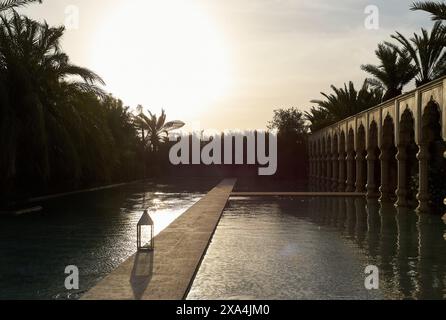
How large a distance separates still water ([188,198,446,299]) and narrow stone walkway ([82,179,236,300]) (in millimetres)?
190

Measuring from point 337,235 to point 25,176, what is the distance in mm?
10471

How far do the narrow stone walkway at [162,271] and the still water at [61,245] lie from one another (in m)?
0.34

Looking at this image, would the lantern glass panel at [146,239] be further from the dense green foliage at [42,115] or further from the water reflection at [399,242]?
the dense green foliage at [42,115]

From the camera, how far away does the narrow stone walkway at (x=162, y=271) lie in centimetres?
546

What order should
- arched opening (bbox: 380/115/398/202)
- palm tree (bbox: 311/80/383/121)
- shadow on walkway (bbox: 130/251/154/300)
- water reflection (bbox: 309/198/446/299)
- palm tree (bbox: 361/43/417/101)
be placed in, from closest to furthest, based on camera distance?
shadow on walkway (bbox: 130/251/154/300), water reflection (bbox: 309/198/446/299), arched opening (bbox: 380/115/398/202), palm tree (bbox: 361/43/417/101), palm tree (bbox: 311/80/383/121)

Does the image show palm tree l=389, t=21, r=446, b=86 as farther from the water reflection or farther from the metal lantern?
the metal lantern

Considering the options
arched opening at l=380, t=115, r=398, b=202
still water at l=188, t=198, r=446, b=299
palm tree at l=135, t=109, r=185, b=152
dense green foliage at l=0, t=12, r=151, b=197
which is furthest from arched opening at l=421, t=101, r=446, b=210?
palm tree at l=135, t=109, r=185, b=152

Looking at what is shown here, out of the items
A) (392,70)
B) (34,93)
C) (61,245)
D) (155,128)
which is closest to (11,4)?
(34,93)

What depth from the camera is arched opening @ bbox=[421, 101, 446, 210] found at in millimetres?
14414

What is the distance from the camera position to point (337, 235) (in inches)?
411

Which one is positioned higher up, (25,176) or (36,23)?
(36,23)

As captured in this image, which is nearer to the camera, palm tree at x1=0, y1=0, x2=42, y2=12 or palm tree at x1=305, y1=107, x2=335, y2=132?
palm tree at x1=0, y1=0, x2=42, y2=12
